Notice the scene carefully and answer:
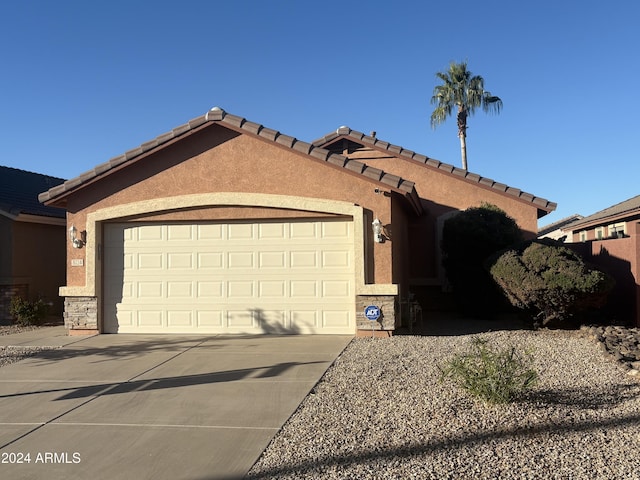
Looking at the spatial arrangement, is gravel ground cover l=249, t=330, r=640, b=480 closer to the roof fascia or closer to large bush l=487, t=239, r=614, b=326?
large bush l=487, t=239, r=614, b=326

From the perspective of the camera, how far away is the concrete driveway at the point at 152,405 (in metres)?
4.56

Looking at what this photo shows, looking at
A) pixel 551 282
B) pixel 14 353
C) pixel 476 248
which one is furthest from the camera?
pixel 476 248

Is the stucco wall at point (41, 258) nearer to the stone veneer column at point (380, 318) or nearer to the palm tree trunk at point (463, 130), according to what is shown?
the stone veneer column at point (380, 318)

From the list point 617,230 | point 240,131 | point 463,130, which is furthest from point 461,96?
point 240,131

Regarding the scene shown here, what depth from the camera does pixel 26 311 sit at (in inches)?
528

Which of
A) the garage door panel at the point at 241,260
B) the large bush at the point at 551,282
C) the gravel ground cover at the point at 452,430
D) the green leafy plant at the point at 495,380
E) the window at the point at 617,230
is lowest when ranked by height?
the gravel ground cover at the point at 452,430

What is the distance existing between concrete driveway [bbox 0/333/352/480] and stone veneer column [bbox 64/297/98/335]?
1.04m

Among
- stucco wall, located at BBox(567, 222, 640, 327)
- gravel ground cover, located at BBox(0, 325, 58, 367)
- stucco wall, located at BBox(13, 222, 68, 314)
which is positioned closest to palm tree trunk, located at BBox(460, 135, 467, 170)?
stucco wall, located at BBox(567, 222, 640, 327)

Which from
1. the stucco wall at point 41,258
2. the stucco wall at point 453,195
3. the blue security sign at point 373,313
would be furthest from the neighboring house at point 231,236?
A: the stucco wall at point 453,195

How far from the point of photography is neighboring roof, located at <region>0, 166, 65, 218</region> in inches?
557

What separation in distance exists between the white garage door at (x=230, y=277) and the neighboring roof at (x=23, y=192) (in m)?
4.31

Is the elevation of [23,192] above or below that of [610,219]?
above

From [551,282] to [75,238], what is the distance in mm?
9430

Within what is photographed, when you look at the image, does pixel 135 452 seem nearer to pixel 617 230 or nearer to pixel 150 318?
pixel 150 318
